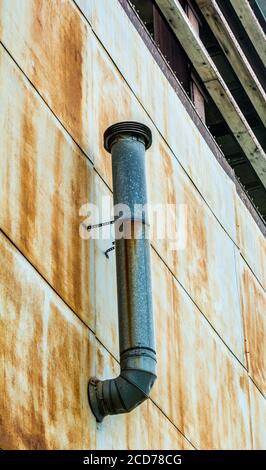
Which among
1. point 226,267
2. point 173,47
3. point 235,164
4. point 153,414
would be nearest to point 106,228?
point 153,414

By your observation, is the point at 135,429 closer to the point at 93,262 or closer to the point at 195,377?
the point at 93,262

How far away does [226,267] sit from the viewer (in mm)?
16188

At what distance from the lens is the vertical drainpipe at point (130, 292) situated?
10.9 metres

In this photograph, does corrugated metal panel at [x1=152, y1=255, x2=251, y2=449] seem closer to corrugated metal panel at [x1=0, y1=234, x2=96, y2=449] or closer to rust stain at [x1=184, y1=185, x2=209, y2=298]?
rust stain at [x1=184, y1=185, x2=209, y2=298]

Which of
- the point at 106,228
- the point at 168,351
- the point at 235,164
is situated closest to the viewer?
the point at 106,228

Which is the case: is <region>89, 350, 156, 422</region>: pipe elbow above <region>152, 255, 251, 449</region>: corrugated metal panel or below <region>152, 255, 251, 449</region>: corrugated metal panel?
below

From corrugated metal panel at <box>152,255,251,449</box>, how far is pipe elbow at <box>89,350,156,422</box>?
64.5 inches

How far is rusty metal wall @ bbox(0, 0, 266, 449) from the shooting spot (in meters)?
10.2

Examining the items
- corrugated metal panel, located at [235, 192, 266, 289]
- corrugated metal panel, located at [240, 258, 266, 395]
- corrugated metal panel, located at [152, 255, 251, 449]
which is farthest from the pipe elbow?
corrugated metal panel, located at [235, 192, 266, 289]

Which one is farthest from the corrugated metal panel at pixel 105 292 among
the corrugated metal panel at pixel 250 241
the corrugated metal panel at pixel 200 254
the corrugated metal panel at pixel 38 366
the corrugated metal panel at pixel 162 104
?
the corrugated metal panel at pixel 250 241

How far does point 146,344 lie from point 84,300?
618 mm

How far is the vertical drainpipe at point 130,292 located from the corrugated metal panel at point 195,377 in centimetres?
166
